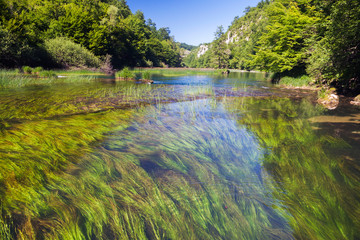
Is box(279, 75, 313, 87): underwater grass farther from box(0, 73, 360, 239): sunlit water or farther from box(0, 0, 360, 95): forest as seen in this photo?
box(0, 73, 360, 239): sunlit water

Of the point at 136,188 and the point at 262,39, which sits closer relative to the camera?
the point at 136,188

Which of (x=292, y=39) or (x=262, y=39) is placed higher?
(x=262, y=39)

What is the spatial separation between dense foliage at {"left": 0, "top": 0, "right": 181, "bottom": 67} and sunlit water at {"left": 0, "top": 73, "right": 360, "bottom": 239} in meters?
25.4

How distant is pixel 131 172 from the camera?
9.26ft

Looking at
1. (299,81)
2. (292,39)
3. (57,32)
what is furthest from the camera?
(57,32)

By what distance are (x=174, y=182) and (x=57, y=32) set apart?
42.0m

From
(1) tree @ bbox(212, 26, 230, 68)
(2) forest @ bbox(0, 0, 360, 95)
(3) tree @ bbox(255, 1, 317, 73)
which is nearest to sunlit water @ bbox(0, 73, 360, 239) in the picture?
(2) forest @ bbox(0, 0, 360, 95)

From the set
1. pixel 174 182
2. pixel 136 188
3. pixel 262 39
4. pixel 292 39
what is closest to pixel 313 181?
pixel 174 182

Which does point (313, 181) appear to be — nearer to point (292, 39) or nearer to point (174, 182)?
point (174, 182)

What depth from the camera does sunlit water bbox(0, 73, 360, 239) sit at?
72.6 inches

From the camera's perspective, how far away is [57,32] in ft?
107

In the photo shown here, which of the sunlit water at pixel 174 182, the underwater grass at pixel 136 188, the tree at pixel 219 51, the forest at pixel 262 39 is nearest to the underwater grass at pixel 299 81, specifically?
the forest at pixel 262 39

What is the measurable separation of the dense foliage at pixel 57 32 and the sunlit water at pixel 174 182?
25395 mm

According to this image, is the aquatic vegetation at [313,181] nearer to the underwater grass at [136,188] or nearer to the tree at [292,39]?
the underwater grass at [136,188]
